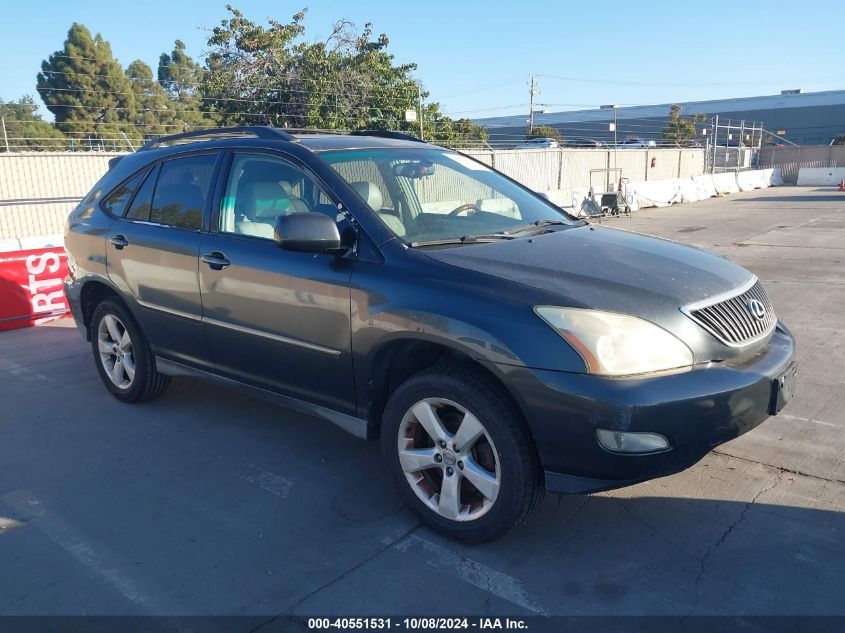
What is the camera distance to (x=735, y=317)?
325 centimetres

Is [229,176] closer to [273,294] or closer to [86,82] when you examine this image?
[273,294]

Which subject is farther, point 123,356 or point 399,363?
point 123,356

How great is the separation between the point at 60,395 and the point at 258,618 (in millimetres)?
3466

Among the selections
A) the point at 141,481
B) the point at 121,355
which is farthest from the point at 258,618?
the point at 121,355

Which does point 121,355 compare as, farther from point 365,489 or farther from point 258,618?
point 258,618

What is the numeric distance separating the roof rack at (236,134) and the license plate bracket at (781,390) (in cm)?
276

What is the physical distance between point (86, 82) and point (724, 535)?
2149 inches

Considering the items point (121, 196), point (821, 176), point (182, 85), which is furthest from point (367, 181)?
point (182, 85)

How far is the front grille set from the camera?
309cm

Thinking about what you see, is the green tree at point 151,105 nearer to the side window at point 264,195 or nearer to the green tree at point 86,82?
the green tree at point 86,82

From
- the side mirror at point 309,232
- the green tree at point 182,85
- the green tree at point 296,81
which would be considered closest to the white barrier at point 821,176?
the green tree at point 296,81

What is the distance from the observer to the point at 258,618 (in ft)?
9.17

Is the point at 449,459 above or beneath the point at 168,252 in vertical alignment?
beneath

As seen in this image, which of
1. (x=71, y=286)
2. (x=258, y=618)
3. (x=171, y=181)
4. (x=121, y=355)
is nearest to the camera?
(x=258, y=618)
